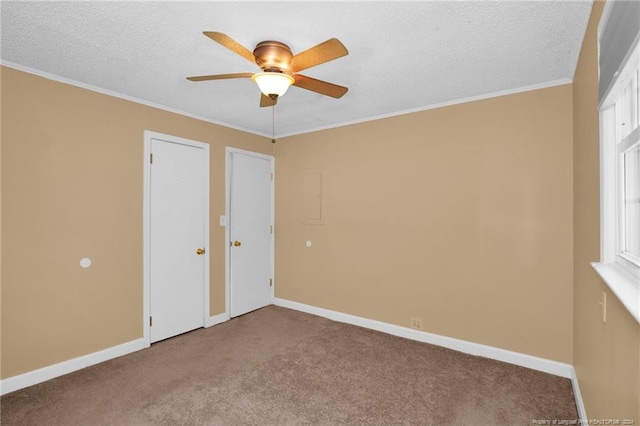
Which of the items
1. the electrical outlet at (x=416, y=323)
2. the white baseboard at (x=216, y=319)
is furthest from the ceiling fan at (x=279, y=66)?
the white baseboard at (x=216, y=319)

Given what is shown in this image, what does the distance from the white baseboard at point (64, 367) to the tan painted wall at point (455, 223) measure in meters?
2.01

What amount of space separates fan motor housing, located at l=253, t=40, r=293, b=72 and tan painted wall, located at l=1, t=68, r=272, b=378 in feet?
5.94

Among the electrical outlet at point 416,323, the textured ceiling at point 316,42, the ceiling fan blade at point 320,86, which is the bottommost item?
the electrical outlet at point 416,323

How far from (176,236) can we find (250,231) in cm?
101

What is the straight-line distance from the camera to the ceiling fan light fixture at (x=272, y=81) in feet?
5.78

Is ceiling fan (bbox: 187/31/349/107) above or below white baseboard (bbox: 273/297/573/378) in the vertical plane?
above

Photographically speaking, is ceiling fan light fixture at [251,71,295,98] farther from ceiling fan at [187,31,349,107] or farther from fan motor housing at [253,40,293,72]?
fan motor housing at [253,40,293,72]

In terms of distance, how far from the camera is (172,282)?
3.26 metres

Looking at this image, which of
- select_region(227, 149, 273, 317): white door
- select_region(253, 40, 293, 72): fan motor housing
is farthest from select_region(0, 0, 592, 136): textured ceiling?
select_region(227, 149, 273, 317): white door

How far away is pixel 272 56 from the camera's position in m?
1.88

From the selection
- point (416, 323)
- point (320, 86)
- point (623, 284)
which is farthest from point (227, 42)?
point (416, 323)

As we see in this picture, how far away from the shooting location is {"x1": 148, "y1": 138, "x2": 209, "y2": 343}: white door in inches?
123

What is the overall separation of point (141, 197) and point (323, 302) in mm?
2430

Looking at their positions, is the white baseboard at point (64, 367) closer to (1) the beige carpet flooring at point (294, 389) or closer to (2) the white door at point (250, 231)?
(1) the beige carpet flooring at point (294, 389)
